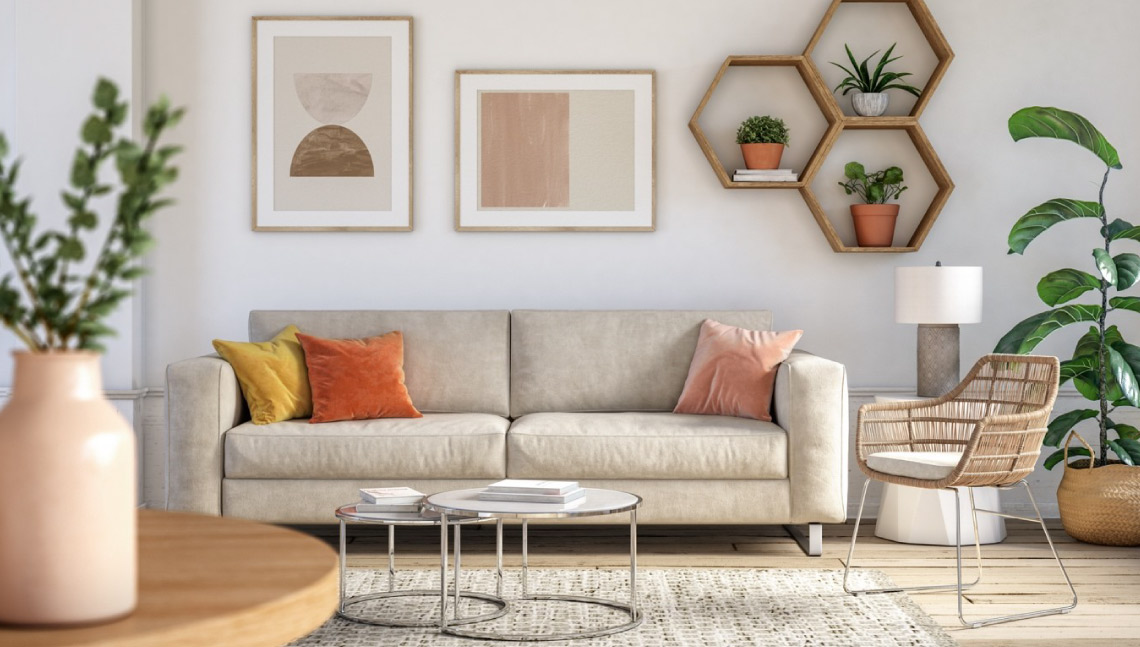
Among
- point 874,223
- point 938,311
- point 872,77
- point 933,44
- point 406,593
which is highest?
point 933,44

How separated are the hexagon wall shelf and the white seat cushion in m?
1.41

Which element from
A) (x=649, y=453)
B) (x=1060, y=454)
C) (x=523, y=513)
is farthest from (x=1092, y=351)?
(x=523, y=513)

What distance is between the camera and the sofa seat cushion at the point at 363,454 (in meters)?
3.75

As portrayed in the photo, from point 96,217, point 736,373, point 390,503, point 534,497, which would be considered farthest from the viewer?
point 736,373

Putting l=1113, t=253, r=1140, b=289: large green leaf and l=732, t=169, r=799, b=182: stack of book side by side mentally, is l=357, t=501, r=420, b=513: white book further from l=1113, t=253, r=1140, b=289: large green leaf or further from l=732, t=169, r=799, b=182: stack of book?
l=1113, t=253, r=1140, b=289: large green leaf

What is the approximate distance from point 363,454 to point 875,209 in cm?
234

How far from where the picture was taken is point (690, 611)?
312cm

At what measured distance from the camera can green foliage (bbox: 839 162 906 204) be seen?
4578 millimetres

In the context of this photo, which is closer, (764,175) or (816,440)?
(816,440)

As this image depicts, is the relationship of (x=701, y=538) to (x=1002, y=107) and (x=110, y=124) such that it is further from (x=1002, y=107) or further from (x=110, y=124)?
(x=110, y=124)

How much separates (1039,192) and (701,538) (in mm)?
2115

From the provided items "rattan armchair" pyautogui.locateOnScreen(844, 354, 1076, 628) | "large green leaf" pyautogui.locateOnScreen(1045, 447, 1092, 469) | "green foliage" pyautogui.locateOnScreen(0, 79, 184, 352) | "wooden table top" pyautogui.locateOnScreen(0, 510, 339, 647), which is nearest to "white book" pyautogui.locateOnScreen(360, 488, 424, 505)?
"rattan armchair" pyautogui.locateOnScreen(844, 354, 1076, 628)

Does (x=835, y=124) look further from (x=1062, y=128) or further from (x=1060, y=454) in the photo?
(x=1060, y=454)

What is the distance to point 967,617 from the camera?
122 inches
